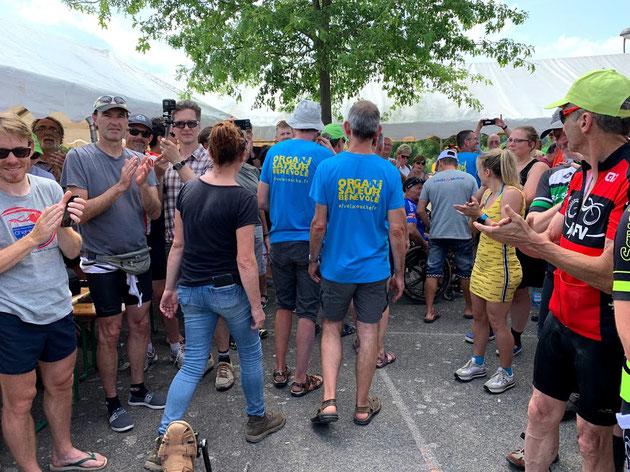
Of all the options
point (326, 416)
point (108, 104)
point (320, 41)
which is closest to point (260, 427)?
point (326, 416)

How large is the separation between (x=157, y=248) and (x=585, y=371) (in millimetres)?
3402

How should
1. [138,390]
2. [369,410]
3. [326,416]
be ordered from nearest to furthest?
[326,416] < [369,410] < [138,390]

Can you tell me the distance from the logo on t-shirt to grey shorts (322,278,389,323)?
5.67 feet

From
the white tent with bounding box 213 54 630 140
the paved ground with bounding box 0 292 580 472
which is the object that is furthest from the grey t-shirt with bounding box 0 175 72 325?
the white tent with bounding box 213 54 630 140

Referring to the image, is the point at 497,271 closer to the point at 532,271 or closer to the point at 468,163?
the point at 532,271

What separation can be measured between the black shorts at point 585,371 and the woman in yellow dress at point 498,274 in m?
1.44

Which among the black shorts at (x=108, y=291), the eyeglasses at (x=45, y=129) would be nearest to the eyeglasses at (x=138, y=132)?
the eyeglasses at (x=45, y=129)

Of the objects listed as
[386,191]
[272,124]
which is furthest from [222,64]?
[386,191]

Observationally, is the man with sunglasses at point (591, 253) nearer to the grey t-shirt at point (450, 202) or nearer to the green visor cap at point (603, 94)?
the green visor cap at point (603, 94)

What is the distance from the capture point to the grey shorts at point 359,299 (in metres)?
3.08

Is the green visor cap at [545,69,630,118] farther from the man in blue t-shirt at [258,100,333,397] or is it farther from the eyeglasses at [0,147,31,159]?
the eyeglasses at [0,147,31,159]

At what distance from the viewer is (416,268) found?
6.08m

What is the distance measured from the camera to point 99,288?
3.00m

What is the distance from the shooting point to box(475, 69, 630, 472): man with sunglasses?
68.6 inches
